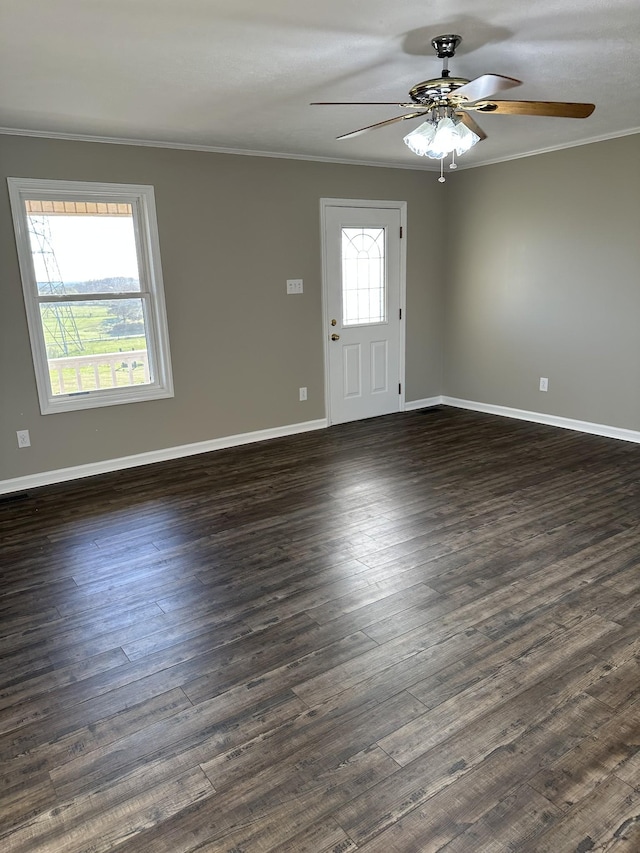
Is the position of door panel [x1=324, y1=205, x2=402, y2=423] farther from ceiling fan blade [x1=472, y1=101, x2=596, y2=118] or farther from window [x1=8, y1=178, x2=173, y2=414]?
ceiling fan blade [x1=472, y1=101, x2=596, y2=118]

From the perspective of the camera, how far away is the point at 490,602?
2652mm

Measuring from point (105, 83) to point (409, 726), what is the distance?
333cm

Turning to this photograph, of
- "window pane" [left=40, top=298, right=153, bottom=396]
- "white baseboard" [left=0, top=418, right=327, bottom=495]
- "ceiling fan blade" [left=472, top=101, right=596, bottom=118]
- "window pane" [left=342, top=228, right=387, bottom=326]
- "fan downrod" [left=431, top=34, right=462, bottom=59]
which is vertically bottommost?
"white baseboard" [left=0, top=418, right=327, bottom=495]

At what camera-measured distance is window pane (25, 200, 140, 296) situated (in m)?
4.14

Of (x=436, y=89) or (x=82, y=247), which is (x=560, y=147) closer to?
(x=436, y=89)

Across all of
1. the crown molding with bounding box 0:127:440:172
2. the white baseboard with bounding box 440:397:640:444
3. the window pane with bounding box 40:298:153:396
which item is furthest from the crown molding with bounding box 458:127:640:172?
the window pane with bounding box 40:298:153:396

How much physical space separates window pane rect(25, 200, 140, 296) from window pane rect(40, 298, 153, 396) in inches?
5.4

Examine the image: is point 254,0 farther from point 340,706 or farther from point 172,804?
point 172,804

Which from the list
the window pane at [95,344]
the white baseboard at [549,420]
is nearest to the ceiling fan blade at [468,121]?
the window pane at [95,344]

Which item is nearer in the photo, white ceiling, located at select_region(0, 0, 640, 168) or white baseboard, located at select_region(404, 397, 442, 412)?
white ceiling, located at select_region(0, 0, 640, 168)

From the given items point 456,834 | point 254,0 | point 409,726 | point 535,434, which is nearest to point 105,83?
point 254,0

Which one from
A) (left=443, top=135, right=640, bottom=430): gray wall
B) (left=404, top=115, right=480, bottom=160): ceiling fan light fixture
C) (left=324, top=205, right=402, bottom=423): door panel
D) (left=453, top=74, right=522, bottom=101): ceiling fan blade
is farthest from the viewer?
(left=324, top=205, right=402, bottom=423): door panel

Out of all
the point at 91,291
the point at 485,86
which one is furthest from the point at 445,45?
the point at 91,291

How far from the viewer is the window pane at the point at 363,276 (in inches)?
220
